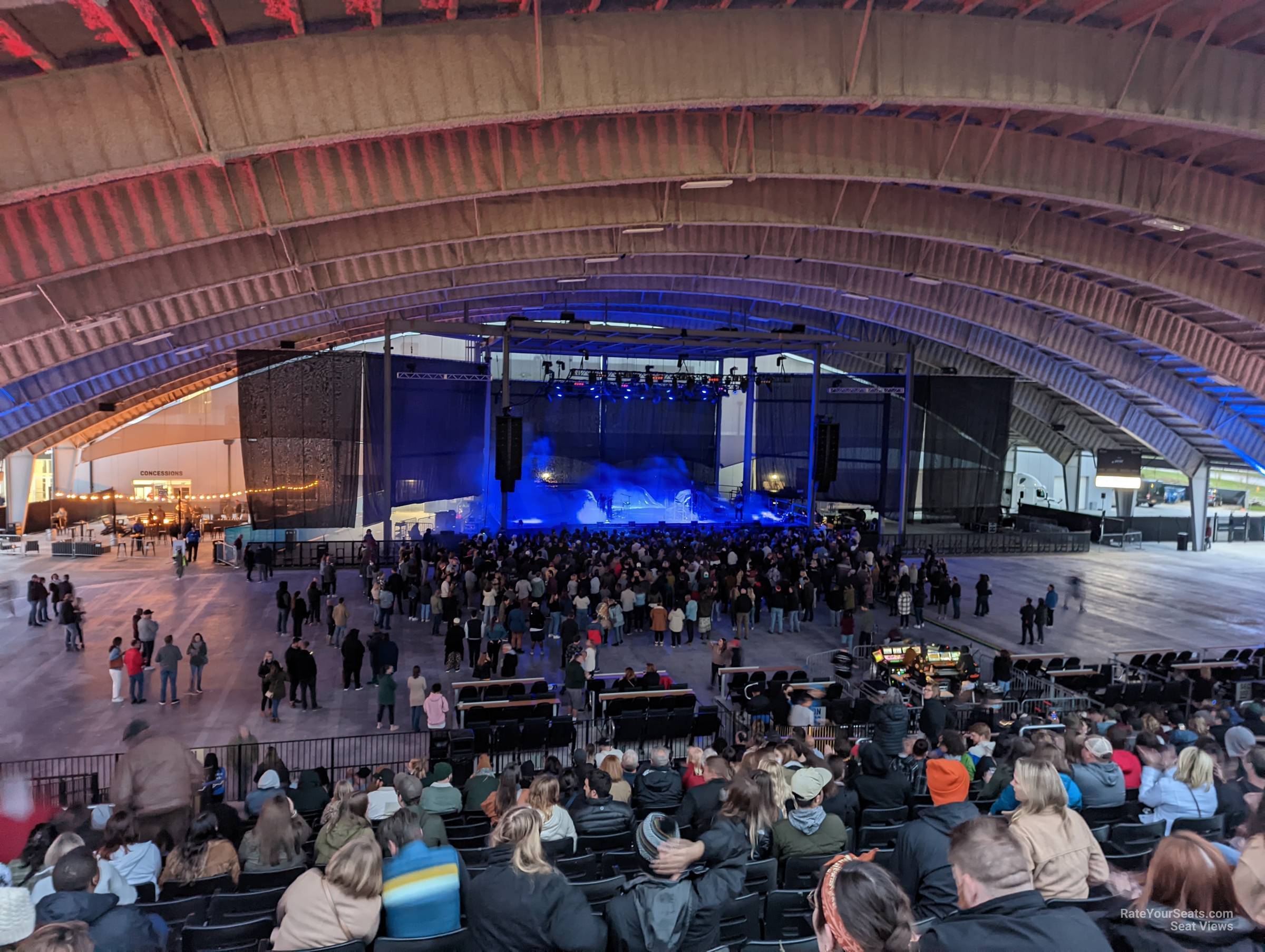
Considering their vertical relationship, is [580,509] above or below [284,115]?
below

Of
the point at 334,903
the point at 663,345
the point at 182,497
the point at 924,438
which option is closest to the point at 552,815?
the point at 334,903

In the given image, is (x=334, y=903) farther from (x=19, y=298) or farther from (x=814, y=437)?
(x=814, y=437)

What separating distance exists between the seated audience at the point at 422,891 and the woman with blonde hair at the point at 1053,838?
9.55 ft

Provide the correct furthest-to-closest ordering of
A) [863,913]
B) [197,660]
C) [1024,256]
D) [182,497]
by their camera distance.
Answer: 1. [182,497]
2. [1024,256]
3. [197,660]
4. [863,913]

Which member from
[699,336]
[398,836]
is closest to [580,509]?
[699,336]

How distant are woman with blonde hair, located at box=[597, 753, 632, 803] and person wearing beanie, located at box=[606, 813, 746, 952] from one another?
2501mm

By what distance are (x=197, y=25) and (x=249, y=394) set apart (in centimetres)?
1990

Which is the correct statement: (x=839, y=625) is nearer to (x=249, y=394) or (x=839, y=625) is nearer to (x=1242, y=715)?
(x=1242, y=715)

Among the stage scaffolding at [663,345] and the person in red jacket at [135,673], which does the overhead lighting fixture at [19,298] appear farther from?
the stage scaffolding at [663,345]

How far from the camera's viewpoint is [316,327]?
29.3 meters

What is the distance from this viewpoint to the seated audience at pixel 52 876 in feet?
16.2

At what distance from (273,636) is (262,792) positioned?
35.3 feet

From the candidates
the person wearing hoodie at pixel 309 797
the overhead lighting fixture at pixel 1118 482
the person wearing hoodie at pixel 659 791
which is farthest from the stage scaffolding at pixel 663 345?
the person wearing hoodie at pixel 659 791

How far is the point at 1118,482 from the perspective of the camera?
1438 inches
